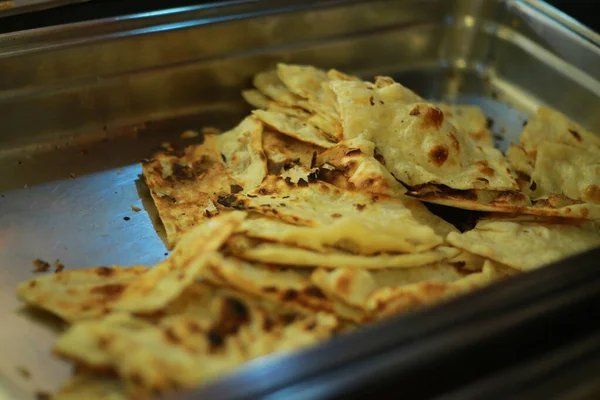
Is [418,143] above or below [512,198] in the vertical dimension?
above

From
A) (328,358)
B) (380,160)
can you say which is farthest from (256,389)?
(380,160)

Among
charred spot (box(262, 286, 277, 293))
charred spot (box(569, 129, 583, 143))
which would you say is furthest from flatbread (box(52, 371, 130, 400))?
charred spot (box(569, 129, 583, 143))

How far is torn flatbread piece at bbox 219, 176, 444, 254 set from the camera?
1.51 metres

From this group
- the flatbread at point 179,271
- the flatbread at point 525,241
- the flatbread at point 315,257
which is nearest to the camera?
the flatbread at point 179,271

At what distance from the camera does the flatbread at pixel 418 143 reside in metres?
1.88

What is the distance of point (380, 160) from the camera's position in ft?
6.36

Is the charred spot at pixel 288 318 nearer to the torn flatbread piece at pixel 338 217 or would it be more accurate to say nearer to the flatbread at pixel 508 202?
the torn flatbread piece at pixel 338 217

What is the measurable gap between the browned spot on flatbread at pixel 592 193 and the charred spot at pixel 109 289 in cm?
138

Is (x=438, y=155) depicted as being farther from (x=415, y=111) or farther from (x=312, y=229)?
(x=312, y=229)

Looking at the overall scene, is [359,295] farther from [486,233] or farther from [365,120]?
[365,120]

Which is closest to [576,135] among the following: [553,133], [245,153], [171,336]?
[553,133]

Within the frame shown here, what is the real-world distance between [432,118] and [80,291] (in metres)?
1.15

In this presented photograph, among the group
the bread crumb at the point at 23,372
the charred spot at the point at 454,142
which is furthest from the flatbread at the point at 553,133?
the bread crumb at the point at 23,372

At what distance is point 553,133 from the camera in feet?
7.25
